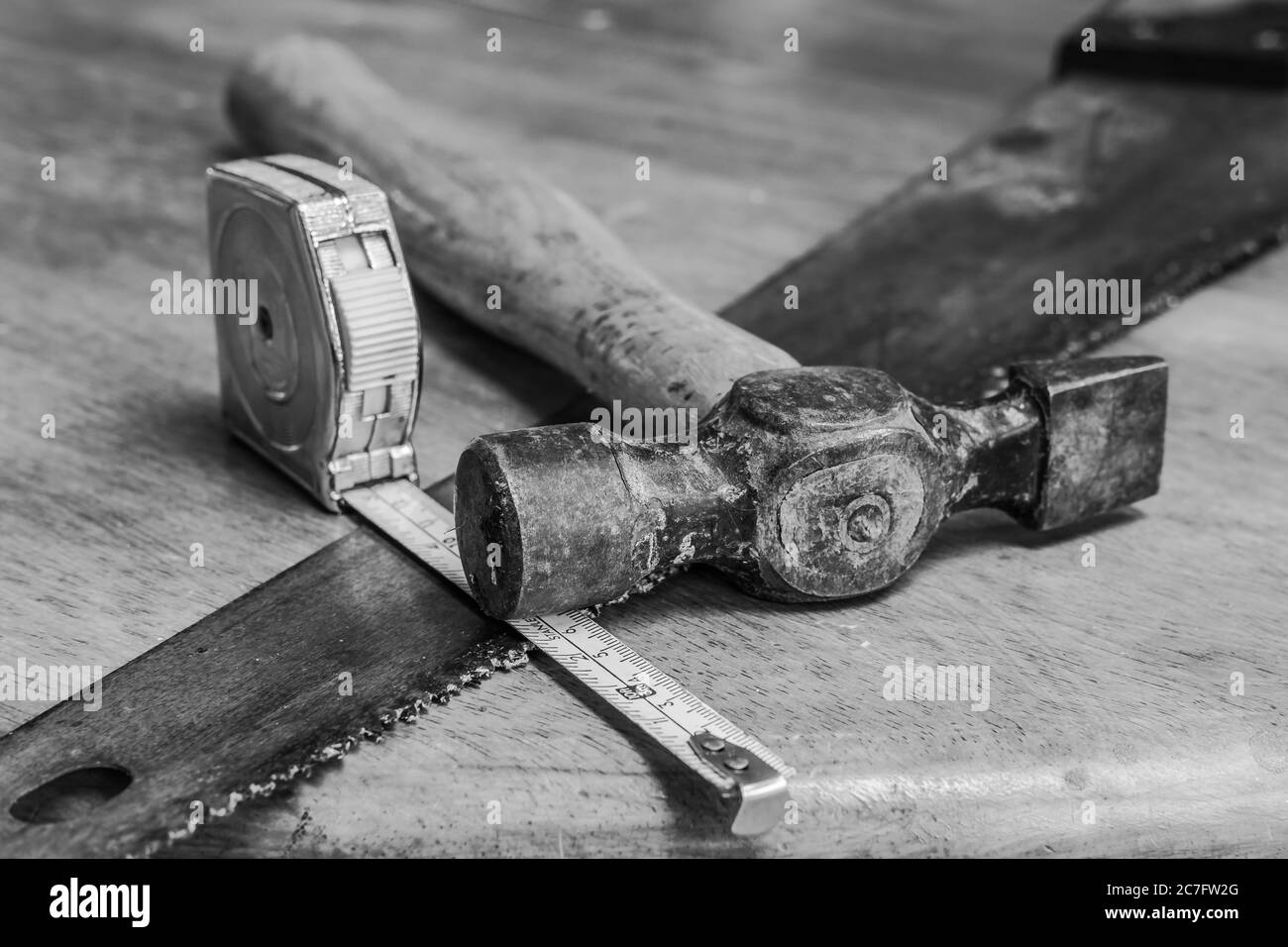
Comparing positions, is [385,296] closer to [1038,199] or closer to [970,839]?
[970,839]

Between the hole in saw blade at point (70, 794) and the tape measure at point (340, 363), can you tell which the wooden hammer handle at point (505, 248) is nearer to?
the tape measure at point (340, 363)

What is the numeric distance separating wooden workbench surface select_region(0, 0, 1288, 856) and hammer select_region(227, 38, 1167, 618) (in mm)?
88

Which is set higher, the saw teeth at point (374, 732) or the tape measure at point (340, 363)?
the tape measure at point (340, 363)

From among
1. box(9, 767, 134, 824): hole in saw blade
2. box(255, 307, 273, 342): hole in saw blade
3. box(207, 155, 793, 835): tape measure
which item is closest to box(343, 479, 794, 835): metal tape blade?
box(207, 155, 793, 835): tape measure

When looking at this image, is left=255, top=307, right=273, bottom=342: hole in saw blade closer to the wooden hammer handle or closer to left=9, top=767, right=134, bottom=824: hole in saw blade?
the wooden hammer handle

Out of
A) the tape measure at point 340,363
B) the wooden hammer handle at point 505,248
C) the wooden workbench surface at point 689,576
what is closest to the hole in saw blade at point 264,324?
the tape measure at point 340,363

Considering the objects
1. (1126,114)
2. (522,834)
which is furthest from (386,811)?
(1126,114)

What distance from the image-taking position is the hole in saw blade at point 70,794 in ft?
4.58

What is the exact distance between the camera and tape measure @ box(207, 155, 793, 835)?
5.13ft

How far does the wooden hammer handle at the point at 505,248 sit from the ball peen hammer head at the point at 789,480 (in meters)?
0.20

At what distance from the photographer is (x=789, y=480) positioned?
152 cm

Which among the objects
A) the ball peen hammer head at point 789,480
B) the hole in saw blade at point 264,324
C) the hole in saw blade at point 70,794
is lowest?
the hole in saw blade at point 70,794

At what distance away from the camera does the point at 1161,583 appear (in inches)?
67.4

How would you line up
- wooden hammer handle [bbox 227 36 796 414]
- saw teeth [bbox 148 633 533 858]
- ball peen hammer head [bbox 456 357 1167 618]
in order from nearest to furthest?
saw teeth [bbox 148 633 533 858] → ball peen hammer head [bbox 456 357 1167 618] → wooden hammer handle [bbox 227 36 796 414]
